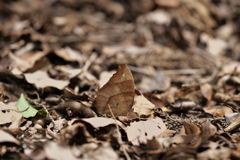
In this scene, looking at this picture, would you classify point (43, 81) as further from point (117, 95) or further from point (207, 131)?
point (207, 131)

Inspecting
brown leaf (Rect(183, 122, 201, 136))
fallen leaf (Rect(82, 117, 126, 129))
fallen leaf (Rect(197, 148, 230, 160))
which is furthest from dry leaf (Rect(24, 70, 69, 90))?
fallen leaf (Rect(197, 148, 230, 160))

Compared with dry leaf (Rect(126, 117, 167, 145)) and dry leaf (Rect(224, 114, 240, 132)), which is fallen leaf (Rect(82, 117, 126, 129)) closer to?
dry leaf (Rect(126, 117, 167, 145))

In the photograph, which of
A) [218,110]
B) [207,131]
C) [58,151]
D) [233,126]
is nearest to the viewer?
[58,151]

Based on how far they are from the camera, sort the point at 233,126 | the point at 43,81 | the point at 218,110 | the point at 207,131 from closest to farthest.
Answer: the point at 207,131
the point at 233,126
the point at 218,110
the point at 43,81

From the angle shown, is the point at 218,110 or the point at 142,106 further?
the point at 218,110

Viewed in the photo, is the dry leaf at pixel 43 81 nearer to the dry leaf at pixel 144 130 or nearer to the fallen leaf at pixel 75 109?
the fallen leaf at pixel 75 109

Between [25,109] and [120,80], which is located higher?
[120,80]

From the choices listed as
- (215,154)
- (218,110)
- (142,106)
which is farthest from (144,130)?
(218,110)

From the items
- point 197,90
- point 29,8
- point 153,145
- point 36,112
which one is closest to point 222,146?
point 153,145
